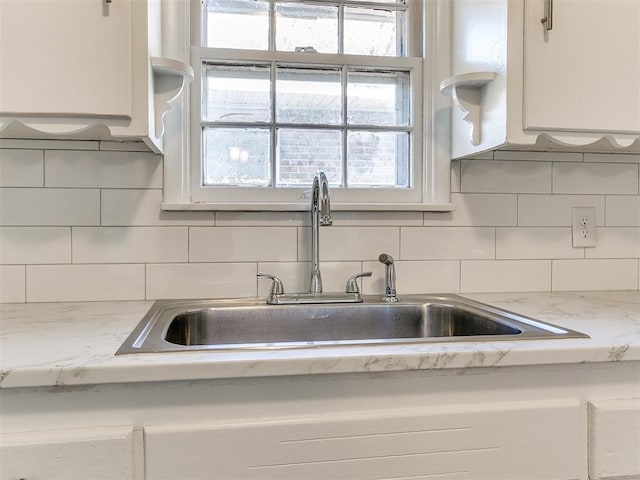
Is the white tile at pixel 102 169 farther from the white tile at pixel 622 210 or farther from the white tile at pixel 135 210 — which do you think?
the white tile at pixel 622 210

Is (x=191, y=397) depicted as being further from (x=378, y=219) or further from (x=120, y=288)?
(x=378, y=219)

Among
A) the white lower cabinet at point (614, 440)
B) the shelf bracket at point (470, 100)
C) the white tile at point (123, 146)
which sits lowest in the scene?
the white lower cabinet at point (614, 440)

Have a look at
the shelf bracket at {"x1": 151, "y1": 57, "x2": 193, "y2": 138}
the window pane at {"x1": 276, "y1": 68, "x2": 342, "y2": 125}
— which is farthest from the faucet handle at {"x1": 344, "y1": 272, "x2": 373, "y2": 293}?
the shelf bracket at {"x1": 151, "y1": 57, "x2": 193, "y2": 138}

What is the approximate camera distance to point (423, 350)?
759 mm

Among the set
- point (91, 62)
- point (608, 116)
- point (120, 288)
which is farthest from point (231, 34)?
point (608, 116)

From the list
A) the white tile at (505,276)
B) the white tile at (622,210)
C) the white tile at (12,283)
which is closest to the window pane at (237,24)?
the white tile at (12,283)

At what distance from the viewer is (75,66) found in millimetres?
944

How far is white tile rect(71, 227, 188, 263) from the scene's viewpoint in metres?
1.23

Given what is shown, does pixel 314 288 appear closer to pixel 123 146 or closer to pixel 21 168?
pixel 123 146

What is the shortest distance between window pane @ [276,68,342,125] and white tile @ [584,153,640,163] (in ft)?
2.58

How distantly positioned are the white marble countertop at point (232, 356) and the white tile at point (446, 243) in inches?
16.8

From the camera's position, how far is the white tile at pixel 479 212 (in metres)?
1.37

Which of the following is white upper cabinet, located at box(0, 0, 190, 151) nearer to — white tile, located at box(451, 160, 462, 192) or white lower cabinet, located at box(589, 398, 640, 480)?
white tile, located at box(451, 160, 462, 192)

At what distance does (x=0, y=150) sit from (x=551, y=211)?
1.55m
